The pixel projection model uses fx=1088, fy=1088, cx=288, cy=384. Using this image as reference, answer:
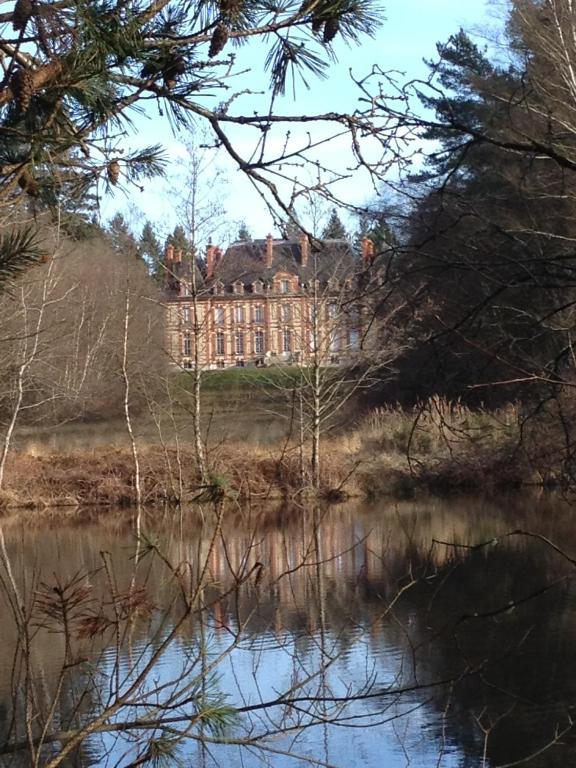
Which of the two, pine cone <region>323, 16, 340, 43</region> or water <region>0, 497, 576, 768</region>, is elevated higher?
pine cone <region>323, 16, 340, 43</region>

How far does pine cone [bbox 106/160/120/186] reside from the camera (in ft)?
10.3

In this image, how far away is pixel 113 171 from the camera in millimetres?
3129

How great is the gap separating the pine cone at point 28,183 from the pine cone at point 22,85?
0.27 m

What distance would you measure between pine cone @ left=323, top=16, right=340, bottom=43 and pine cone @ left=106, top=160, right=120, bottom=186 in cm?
70

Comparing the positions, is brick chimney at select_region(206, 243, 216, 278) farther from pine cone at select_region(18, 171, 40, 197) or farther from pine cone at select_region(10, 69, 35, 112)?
pine cone at select_region(10, 69, 35, 112)

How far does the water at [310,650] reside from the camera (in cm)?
362

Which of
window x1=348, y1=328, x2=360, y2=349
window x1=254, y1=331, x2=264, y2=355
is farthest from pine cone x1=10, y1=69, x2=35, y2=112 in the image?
window x1=254, y1=331, x2=264, y2=355

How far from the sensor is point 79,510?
20.8 metres

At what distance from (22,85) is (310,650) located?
7288 mm

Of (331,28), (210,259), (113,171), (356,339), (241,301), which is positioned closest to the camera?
(331,28)

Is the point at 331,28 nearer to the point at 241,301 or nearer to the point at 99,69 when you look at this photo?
the point at 99,69

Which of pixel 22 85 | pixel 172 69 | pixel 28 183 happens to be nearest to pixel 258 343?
pixel 172 69

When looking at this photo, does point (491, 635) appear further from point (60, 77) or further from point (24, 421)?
point (24, 421)

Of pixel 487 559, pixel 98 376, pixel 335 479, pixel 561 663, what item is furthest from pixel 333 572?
pixel 98 376
